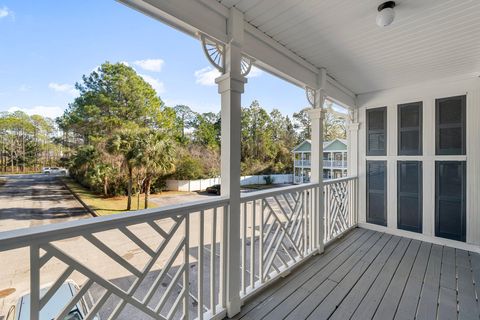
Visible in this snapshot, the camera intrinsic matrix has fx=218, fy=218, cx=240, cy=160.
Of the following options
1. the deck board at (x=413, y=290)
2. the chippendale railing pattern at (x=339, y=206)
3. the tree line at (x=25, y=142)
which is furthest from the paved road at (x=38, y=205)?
the deck board at (x=413, y=290)

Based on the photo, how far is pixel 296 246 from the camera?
105 inches

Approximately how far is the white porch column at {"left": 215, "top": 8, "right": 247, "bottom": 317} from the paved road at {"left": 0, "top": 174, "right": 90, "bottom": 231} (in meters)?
5.47

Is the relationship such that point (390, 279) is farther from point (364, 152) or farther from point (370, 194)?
point (364, 152)

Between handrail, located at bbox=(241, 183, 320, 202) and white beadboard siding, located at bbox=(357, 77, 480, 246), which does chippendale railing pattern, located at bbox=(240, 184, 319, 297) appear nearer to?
handrail, located at bbox=(241, 183, 320, 202)

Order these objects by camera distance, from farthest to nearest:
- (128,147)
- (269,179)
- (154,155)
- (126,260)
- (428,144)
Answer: (269,179), (154,155), (128,147), (428,144), (126,260)

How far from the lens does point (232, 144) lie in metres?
1.81

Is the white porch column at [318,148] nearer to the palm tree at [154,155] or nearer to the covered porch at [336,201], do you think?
the covered porch at [336,201]

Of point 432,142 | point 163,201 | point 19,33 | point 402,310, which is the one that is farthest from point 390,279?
point 163,201

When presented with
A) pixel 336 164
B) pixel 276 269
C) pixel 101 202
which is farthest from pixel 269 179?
pixel 276 269

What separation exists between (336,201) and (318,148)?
1122mm

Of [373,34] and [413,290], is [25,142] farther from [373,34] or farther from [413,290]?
[413,290]

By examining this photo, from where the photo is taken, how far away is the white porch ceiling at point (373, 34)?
1.72 metres

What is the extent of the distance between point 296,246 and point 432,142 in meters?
2.74

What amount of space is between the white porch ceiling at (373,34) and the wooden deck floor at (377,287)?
2496 millimetres
